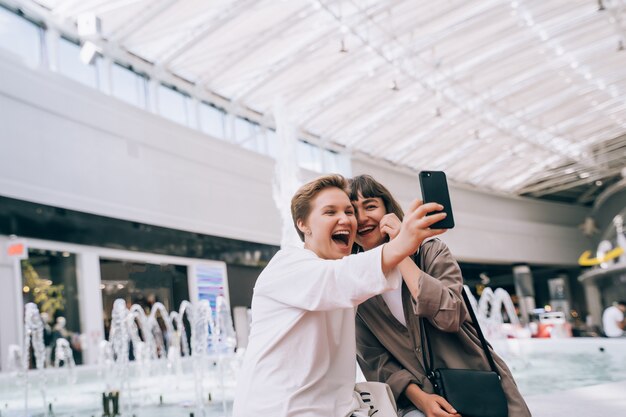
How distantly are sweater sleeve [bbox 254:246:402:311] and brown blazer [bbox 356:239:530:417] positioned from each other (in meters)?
0.37

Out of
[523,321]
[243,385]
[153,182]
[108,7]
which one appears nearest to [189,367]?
[153,182]

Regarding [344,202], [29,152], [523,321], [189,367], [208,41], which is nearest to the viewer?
[344,202]

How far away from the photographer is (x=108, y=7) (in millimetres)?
15188

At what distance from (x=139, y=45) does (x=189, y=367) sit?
26.4 ft

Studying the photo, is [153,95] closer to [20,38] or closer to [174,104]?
[174,104]

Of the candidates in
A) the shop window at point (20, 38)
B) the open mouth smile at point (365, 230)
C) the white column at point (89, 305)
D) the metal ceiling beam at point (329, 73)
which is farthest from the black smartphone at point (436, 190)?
the metal ceiling beam at point (329, 73)

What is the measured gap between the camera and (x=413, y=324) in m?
2.14

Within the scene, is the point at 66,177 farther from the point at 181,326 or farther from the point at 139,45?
the point at 181,326

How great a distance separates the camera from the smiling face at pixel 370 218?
7.50ft

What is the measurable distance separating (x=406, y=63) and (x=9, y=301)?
1312cm

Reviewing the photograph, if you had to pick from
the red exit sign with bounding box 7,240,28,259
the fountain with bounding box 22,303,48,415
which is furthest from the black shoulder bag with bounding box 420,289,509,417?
the red exit sign with bounding box 7,240,28,259

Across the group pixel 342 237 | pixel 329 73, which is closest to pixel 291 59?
pixel 329 73

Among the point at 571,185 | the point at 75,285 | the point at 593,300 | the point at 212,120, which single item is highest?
the point at 212,120

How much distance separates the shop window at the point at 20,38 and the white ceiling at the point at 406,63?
654 millimetres
